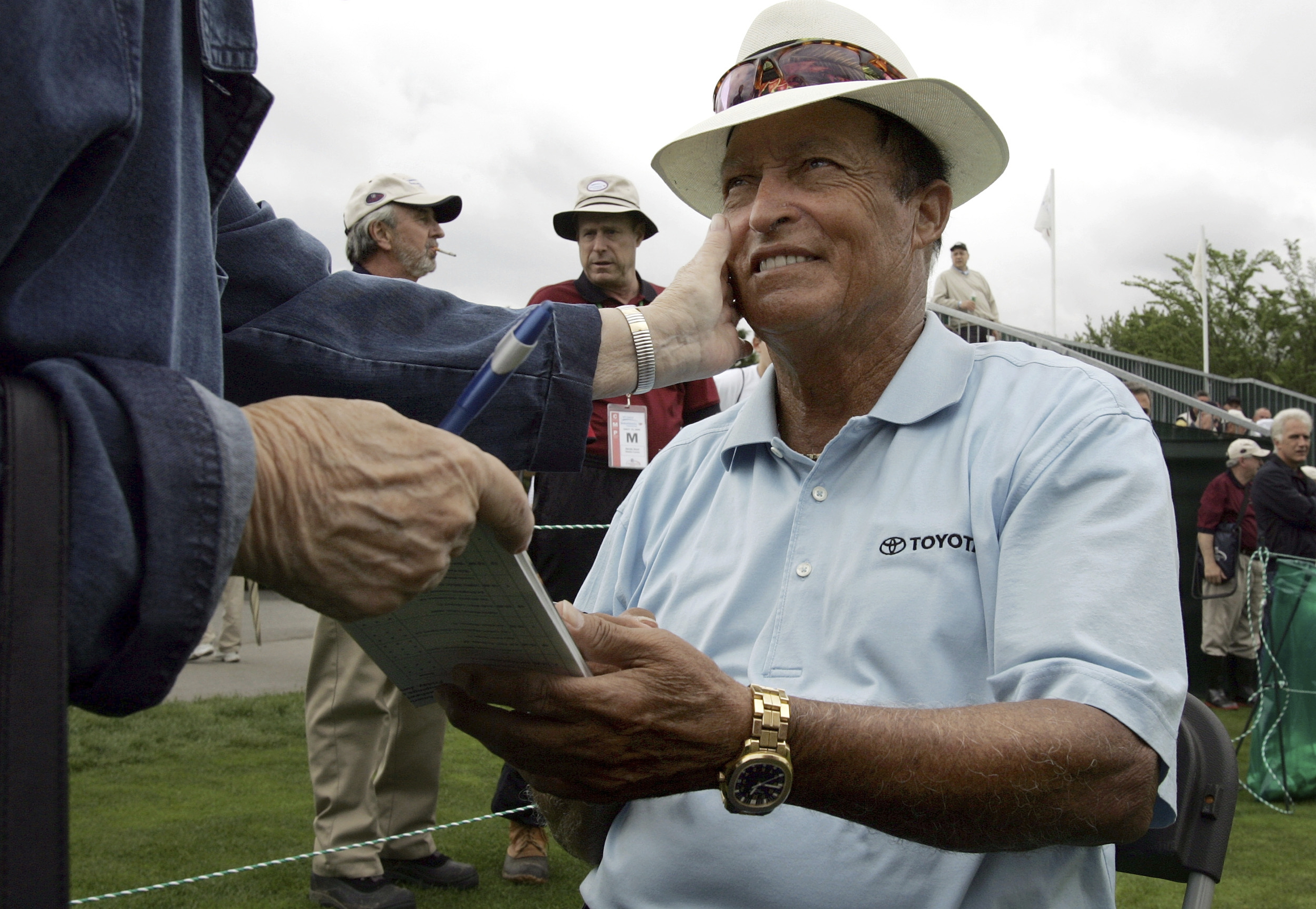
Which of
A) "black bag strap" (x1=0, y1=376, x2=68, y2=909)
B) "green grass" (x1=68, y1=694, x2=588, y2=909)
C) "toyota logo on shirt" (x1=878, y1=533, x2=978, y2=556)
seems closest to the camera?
"black bag strap" (x1=0, y1=376, x2=68, y2=909)

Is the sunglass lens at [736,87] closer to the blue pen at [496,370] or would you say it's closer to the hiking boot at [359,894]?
the blue pen at [496,370]

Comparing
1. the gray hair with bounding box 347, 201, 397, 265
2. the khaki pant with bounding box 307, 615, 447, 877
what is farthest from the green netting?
the gray hair with bounding box 347, 201, 397, 265

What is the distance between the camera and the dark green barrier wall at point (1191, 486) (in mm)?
8617

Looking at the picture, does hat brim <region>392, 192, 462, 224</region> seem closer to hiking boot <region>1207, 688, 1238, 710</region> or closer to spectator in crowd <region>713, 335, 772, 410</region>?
spectator in crowd <region>713, 335, 772, 410</region>

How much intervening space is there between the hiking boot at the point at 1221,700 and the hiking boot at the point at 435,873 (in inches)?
275

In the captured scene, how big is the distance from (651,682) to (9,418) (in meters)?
0.83

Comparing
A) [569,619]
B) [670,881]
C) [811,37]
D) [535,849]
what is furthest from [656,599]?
[535,849]

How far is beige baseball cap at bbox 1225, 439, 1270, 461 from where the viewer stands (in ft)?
29.2

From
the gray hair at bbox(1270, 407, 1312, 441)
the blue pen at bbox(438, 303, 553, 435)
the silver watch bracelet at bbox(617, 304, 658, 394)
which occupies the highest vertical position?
the gray hair at bbox(1270, 407, 1312, 441)

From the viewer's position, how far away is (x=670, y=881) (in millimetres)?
1732

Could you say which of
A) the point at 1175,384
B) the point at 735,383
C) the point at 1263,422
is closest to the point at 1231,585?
the point at 735,383

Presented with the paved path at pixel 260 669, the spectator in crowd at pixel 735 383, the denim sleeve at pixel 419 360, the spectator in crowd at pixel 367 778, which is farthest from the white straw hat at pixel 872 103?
the paved path at pixel 260 669

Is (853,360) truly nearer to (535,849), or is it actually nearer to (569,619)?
(569,619)

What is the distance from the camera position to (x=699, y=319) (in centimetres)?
204
